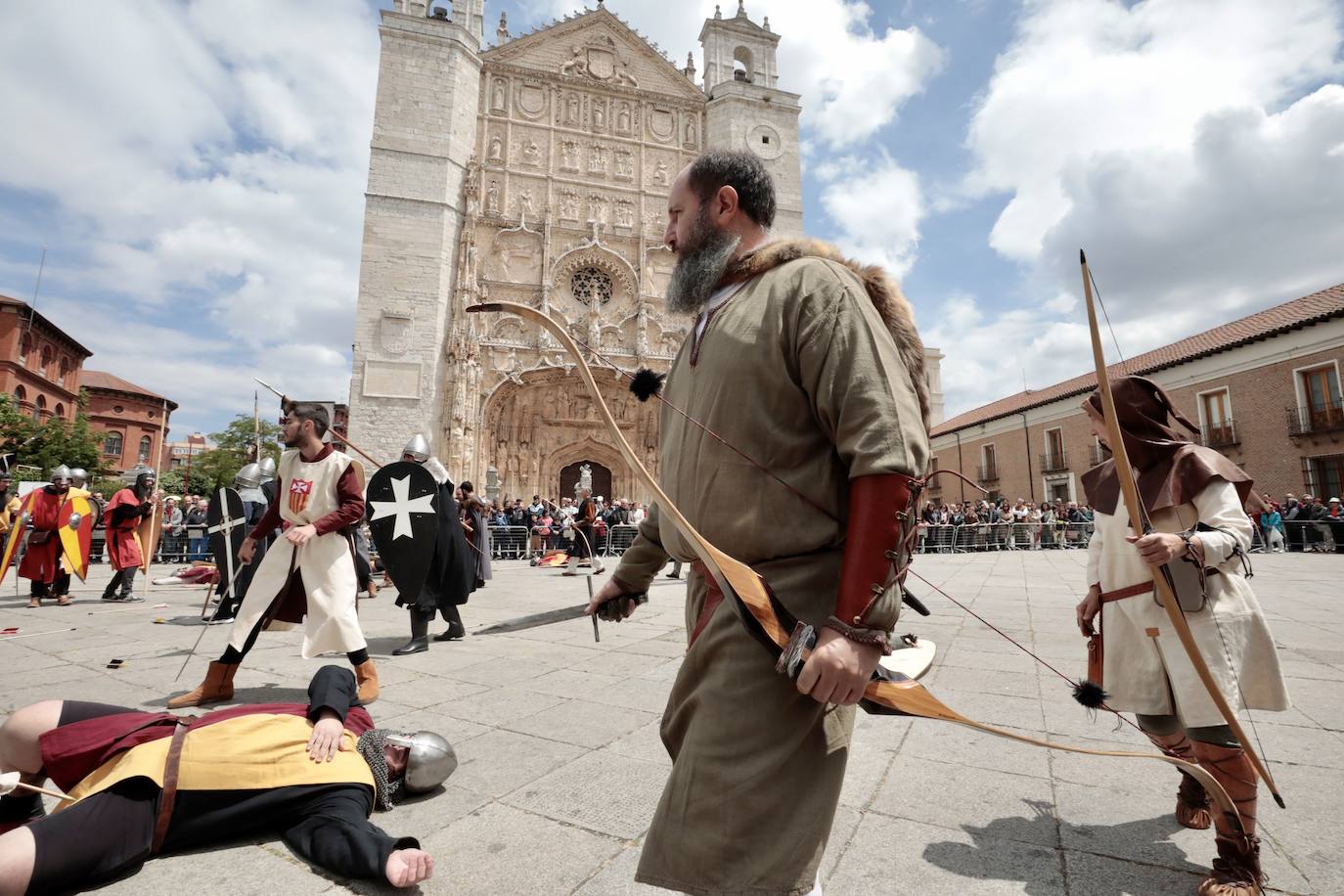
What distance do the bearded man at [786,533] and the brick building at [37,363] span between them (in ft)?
122

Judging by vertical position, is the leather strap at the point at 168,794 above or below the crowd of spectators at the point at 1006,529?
below

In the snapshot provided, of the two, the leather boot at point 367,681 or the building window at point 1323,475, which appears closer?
the leather boot at point 367,681

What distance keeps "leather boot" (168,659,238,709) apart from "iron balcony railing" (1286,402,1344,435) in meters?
23.4

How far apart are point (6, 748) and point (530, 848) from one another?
1488 mm

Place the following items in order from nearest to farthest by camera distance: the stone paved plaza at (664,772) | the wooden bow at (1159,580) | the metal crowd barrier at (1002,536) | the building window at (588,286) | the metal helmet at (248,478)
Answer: the wooden bow at (1159,580) → the stone paved plaza at (664,772) → the metal helmet at (248,478) → the metal crowd barrier at (1002,536) → the building window at (588,286)

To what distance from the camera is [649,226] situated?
23.4 metres

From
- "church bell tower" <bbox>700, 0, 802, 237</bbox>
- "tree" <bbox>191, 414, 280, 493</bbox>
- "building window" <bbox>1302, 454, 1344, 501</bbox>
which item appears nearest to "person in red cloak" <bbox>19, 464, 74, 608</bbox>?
"church bell tower" <bbox>700, 0, 802, 237</bbox>

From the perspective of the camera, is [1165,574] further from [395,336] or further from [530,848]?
[395,336]

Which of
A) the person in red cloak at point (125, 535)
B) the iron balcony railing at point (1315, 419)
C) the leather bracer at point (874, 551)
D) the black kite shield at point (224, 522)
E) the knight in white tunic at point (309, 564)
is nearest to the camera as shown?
the leather bracer at point (874, 551)

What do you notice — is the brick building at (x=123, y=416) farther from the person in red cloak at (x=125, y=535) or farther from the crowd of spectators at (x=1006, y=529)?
the crowd of spectators at (x=1006, y=529)

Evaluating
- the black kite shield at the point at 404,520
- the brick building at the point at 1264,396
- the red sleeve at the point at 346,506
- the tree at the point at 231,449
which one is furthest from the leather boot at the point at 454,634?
the tree at the point at 231,449

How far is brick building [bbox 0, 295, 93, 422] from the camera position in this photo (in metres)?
29.5

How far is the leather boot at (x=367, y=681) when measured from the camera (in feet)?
10.5

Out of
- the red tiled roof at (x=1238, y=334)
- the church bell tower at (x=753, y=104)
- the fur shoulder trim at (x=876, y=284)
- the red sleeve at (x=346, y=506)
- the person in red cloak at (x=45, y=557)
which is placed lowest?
the person in red cloak at (x=45, y=557)
